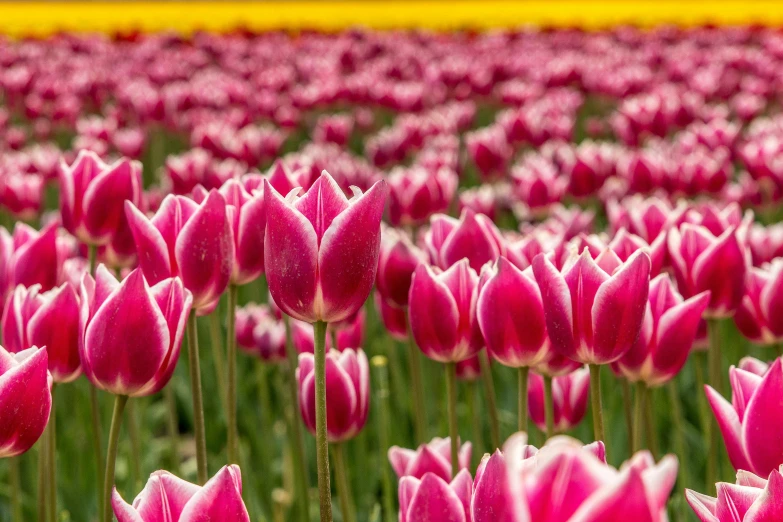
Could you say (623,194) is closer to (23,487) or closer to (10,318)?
(23,487)

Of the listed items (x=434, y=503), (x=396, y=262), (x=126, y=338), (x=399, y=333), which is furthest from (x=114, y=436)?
(x=399, y=333)

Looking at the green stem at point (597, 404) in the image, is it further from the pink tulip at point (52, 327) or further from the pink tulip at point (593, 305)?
the pink tulip at point (52, 327)

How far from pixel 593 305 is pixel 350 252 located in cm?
34

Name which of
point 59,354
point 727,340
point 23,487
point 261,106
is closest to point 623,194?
point 727,340

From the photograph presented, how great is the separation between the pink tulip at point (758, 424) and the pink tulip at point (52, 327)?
975 mm

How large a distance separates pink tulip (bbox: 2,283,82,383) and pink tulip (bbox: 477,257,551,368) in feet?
2.10

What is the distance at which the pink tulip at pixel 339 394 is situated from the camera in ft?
5.67

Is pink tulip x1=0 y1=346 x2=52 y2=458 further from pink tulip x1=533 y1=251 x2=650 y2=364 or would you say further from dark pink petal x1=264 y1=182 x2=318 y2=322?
pink tulip x1=533 y1=251 x2=650 y2=364

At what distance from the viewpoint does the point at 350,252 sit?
113cm

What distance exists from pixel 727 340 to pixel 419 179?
1.33 m

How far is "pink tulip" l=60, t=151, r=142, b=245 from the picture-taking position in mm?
1892

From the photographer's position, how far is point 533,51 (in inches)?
402

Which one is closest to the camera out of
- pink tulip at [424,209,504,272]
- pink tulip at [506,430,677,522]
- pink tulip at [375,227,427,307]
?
pink tulip at [506,430,677,522]

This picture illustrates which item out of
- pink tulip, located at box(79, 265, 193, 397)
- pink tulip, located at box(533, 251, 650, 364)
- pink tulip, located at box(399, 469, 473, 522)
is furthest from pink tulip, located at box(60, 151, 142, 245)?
pink tulip, located at box(399, 469, 473, 522)
